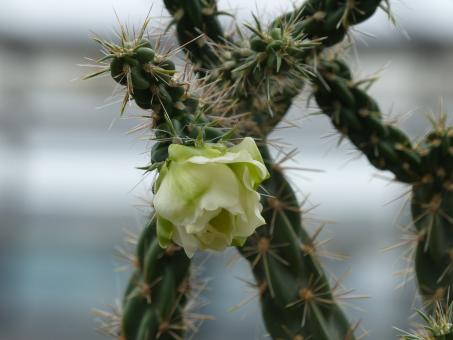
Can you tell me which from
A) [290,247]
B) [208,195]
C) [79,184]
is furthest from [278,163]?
[79,184]

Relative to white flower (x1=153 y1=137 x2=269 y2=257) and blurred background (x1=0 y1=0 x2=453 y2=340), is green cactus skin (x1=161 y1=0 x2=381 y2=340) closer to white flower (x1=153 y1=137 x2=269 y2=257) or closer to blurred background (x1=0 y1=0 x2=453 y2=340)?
white flower (x1=153 y1=137 x2=269 y2=257)

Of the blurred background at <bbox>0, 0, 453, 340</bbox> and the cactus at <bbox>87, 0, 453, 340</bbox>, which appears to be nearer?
the cactus at <bbox>87, 0, 453, 340</bbox>

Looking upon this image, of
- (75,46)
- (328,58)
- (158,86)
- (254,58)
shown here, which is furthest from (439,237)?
(75,46)

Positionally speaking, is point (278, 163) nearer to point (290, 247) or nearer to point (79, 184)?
point (290, 247)

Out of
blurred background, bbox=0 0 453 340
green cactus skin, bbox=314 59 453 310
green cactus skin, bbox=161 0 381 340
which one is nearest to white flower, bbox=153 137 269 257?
green cactus skin, bbox=161 0 381 340

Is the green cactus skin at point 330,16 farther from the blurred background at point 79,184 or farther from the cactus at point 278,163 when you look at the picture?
the blurred background at point 79,184

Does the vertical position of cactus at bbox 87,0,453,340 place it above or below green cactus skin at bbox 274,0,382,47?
below
